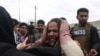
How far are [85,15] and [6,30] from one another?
151 inches

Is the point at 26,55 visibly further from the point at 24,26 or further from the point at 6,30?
the point at 24,26

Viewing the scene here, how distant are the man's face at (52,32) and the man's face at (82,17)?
2181 millimetres

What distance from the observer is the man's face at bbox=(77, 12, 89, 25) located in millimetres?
6219

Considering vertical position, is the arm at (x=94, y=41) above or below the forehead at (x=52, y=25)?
below

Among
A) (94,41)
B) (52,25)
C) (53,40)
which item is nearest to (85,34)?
(94,41)

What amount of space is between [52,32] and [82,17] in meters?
2.35

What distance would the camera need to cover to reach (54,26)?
13.3 feet

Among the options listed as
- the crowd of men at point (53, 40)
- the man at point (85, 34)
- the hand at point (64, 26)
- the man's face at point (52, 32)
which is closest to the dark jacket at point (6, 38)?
the crowd of men at point (53, 40)

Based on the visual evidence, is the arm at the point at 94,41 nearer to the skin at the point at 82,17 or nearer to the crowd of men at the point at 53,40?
the crowd of men at the point at 53,40

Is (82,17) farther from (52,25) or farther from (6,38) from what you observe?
(6,38)

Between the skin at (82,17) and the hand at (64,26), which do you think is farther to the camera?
the skin at (82,17)

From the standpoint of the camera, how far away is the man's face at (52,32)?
13.1ft

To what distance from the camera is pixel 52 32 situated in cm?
404

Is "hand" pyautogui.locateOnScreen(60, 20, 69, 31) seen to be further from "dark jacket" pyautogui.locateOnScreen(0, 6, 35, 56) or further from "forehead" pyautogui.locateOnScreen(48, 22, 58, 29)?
"dark jacket" pyautogui.locateOnScreen(0, 6, 35, 56)
